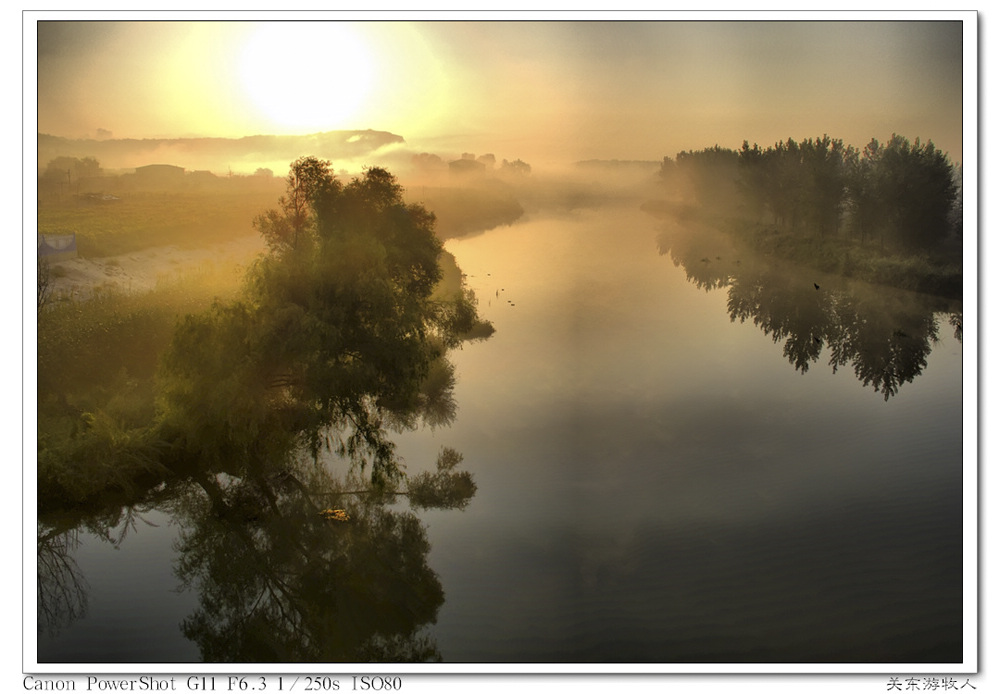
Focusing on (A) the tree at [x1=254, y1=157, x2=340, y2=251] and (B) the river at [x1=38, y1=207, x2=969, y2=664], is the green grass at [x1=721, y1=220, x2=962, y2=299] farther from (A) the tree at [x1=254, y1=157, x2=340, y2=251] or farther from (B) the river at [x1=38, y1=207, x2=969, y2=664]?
(A) the tree at [x1=254, y1=157, x2=340, y2=251]

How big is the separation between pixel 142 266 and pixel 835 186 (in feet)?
15.0

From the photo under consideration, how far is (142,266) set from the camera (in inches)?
170

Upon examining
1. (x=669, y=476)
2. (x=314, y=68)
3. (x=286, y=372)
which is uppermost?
(x=314, y=68)

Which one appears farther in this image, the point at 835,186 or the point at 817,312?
the point at 817,312

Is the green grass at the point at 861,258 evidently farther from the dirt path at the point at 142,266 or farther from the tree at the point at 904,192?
the dirt path at the point at 142,266

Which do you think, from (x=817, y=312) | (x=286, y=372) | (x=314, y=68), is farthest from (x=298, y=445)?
(x=817, y=312)

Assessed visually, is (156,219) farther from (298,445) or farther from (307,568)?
(307,568)

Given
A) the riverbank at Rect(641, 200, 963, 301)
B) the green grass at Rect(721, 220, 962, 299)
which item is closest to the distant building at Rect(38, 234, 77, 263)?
the riverbank at Rect(641, 200, 963, 301)

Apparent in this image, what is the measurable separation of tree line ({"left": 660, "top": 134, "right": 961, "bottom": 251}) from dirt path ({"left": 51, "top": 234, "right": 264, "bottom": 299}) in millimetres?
2881

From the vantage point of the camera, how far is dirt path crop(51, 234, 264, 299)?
426 cm

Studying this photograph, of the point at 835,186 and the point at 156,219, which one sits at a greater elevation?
the point at 835,186

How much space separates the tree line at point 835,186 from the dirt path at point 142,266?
9.45ft
